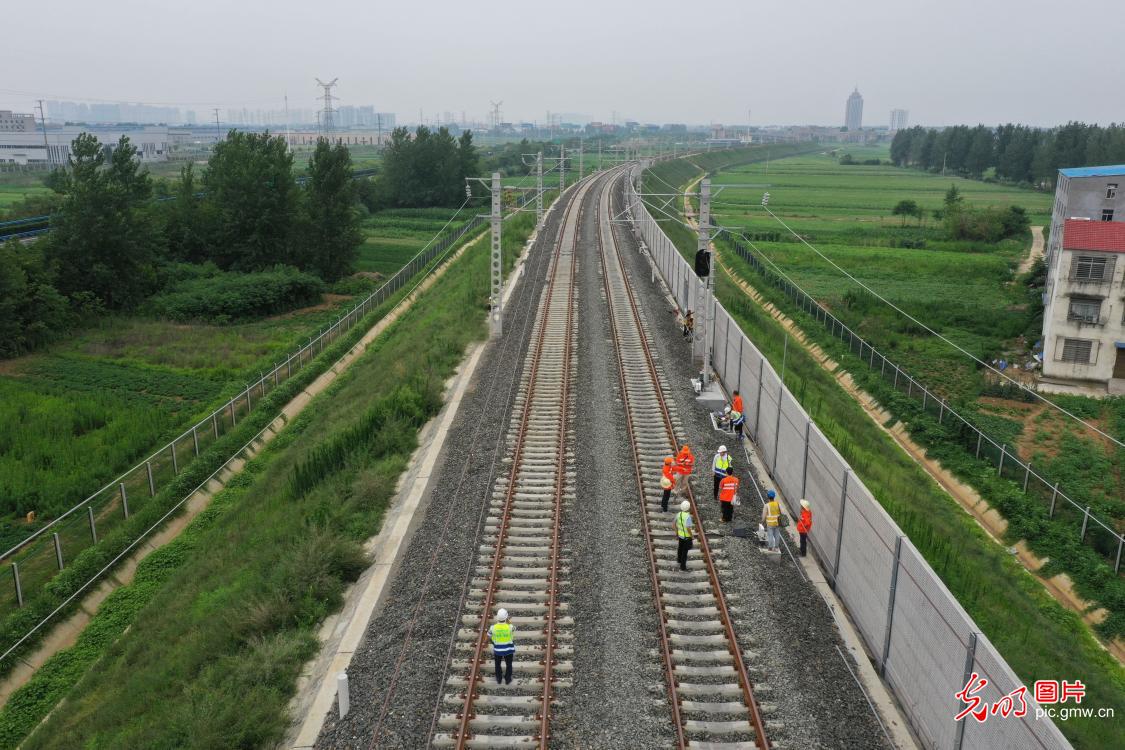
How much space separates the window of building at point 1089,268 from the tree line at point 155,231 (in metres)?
45.9

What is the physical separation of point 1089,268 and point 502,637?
37270 millimetres

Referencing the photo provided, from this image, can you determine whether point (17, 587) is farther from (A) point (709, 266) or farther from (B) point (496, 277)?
(B) point (496, 277)

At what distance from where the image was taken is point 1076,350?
3975 cm

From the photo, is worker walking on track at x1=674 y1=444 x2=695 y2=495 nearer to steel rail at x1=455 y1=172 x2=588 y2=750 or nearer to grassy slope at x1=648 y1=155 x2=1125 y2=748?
steel rail at x1=455 y1=172 x2=588 y2=750

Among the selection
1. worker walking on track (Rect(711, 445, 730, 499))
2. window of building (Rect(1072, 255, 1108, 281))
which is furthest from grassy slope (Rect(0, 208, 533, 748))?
window of building (Rect(1072, 255, 1108, 281))

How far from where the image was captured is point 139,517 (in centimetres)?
2536

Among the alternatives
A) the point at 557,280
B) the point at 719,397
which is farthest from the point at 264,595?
the point at 557,280

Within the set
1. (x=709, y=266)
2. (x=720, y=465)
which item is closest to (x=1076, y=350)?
(x=709, y=266)

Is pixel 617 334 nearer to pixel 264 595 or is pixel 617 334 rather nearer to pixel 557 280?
pixel 557 280

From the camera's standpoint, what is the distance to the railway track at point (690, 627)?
12.9m

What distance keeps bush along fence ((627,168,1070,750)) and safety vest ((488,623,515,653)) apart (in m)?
6.13

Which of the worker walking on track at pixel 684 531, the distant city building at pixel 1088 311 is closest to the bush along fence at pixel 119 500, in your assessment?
the worker walking on track at pixel 684 531

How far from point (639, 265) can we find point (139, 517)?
36041mm

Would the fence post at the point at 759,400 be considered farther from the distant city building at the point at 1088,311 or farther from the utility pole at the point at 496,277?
the distant city building at the point at 1088,311
